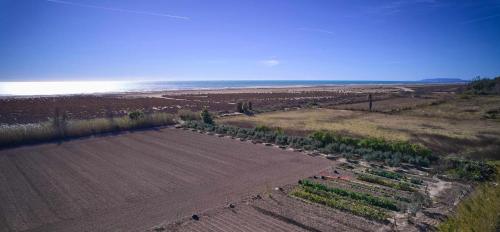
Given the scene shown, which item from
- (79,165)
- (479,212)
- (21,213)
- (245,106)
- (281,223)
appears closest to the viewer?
(479,212)

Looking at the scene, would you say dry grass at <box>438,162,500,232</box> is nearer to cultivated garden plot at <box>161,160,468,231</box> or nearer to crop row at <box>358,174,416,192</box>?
cultivated garden plot at <box>161,160,468,231</box>

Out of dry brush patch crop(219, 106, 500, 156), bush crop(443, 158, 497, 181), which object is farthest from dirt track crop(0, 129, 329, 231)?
dry brush patch crop(219, 106, 500, 156)

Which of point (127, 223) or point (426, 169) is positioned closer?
point (127, 223)

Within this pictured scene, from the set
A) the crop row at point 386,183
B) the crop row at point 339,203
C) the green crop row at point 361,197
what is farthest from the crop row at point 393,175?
the crop row at point 339,203

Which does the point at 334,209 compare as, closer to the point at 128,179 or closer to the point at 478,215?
the point at 478,215

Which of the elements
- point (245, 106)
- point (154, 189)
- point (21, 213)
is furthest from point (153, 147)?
point (245, 106)

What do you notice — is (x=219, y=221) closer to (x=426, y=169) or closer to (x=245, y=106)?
(x=426, y=169)

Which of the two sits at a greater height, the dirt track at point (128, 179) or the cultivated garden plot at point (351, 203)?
the dirt track at point (128, 179)

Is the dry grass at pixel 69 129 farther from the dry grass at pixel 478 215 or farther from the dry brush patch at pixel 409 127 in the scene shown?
the dry grass at pixel 478 215

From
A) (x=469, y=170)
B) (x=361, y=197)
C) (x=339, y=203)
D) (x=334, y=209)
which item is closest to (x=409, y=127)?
(x=469, y=170)
